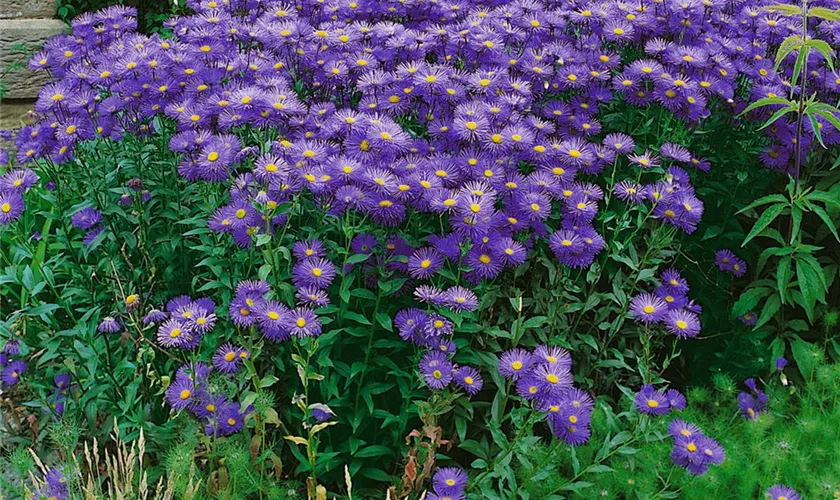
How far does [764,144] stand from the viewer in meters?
3.21

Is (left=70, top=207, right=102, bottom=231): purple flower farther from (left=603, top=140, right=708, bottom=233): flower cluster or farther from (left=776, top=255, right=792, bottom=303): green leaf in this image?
(left=776, top=255, right=792, bottom=303): green leaf

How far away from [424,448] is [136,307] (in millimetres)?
1031

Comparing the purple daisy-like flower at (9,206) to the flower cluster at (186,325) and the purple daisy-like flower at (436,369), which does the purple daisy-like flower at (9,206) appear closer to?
the flower cluster at (186,325)

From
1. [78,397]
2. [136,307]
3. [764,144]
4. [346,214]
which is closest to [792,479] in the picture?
[764,144]

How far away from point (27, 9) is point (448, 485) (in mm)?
5271

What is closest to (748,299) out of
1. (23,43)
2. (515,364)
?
(515,364)

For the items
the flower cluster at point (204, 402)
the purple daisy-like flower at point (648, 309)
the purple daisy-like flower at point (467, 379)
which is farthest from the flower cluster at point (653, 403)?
the flower cluster at point (204, 402)

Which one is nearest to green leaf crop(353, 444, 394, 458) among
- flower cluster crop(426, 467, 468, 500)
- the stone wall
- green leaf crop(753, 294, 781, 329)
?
flower cluster crop(426, 467, 468, 500)

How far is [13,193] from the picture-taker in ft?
8.95

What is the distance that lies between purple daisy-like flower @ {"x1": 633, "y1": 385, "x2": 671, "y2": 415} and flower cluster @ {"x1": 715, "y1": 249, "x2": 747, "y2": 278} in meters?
0.93

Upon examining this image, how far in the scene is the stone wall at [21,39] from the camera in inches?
230

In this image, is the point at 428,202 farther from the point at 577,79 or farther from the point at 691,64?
the point at 691,64

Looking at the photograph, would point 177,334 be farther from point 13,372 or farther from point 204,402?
point 13,372

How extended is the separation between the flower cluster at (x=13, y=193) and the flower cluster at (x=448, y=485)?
1.60 m
